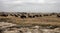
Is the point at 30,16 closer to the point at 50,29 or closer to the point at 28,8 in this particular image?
the point at 28,8

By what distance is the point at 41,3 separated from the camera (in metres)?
1.40

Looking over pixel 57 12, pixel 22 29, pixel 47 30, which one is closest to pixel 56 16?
pixel 57 12

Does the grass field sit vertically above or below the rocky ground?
above

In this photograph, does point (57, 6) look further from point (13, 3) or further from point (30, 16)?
point (13, 3)

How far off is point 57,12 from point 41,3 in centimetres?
15

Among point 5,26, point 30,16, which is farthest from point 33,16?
point 5,26

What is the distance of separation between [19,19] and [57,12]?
1.06 feet

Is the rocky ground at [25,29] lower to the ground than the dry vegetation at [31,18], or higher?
lower

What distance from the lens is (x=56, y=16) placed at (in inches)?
53.7

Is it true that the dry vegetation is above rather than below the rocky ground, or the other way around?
above

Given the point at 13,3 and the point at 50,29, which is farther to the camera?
the point at 13,3

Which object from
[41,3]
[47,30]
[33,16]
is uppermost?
[41,3]

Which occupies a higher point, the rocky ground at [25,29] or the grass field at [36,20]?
the grass field at [36,20]

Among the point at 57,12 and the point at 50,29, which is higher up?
the point at 57,12
